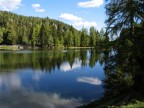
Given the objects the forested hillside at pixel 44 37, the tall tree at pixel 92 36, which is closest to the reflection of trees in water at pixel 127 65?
the forested hillside at pixel 44 37

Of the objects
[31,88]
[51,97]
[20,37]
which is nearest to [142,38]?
[51,97]

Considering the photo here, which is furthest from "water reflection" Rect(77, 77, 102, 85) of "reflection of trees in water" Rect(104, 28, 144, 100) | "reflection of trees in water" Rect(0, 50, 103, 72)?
"reflection of trees in water" Rect(104, 28, 144, 100)

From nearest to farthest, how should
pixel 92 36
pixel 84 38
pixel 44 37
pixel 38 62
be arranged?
pixel 38 62 < pixel 44 37 < pixel 84 38 < pixel 92 36

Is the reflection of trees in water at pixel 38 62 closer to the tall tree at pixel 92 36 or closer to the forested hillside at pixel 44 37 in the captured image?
the forested hillside at pixel 44 37

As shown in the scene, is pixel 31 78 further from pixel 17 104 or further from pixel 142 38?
pixel 142 38

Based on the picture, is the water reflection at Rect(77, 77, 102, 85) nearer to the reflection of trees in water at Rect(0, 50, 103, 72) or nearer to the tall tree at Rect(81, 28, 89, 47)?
the reflection of trees in water at Rect(0, 50, 103, 72)

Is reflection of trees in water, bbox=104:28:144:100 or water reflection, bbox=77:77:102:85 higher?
reflection of trees in water, bbox=104:28:144:100

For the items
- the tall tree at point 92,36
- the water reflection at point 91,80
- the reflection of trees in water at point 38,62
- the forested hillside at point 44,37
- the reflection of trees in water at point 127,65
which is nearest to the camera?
the reflection of trees in water at point 127,65

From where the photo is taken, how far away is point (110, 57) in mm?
22672

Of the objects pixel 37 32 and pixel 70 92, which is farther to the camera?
pixel 37 32

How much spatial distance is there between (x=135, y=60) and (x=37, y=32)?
143 meters

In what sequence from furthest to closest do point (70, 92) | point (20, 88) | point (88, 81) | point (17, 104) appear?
point (88, 81) < point (20, 88) < point (70, 92) < point (17, 104)

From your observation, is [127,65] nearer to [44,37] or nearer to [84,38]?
[44,37]

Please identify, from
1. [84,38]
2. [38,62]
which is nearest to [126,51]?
[38,62]
